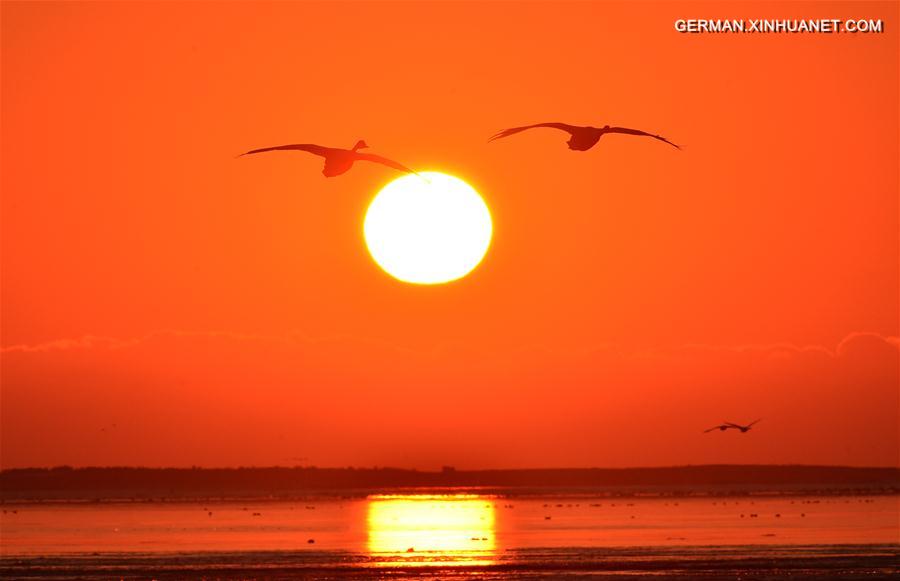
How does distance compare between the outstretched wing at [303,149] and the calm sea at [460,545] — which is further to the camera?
the calm sea at [460,545]

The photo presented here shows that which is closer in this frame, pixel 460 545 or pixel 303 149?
pixel 303 149

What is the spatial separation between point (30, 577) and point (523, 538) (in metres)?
33.1

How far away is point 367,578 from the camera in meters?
57.2

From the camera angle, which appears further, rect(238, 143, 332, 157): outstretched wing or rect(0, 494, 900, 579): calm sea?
rect(0, 494, 900, 579): calm sea

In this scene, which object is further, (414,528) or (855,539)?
(414,528)

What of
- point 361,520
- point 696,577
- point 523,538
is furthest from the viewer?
point 361,520

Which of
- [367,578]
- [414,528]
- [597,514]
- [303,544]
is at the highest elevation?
[597,514]

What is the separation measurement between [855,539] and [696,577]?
26689mm

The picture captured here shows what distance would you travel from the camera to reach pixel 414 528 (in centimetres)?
9975

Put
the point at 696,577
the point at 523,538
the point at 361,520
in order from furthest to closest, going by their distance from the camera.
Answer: the point at 361,520 < the point at 523,538 < the point at 696,577

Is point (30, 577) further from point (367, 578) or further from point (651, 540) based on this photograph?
point (651, 540)

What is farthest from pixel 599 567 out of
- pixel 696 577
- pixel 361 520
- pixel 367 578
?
pixel 361 520

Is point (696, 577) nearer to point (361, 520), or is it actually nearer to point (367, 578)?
point (367, 578)

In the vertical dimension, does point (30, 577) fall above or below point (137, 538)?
below
